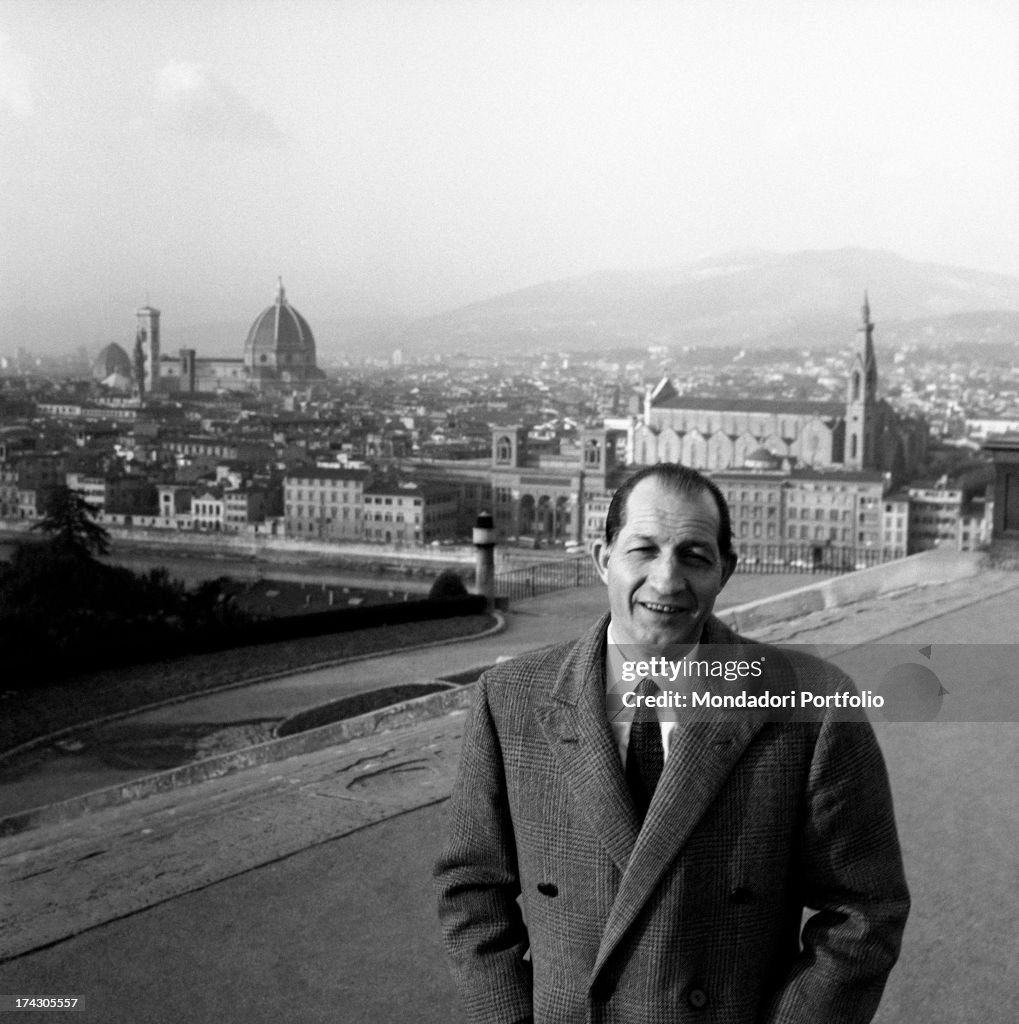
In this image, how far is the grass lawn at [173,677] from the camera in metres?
6.14

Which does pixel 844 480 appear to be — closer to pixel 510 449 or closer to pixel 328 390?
pixel 510 449

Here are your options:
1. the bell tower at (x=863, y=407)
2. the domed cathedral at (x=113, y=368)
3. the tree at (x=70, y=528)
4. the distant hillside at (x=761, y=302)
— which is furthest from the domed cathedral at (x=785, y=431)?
the tree at (x=70, y=528)

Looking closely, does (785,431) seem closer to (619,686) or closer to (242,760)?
(242,760)

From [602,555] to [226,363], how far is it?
1120cm

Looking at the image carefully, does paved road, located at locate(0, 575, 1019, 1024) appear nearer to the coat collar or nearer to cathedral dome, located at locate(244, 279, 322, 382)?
the coat collar

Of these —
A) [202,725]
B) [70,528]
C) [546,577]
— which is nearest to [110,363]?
[70,528]

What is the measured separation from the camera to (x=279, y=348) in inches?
479

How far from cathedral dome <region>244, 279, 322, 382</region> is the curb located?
26.4 ft

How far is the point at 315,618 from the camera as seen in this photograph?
823 cm

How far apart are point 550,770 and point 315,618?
7.27 metres

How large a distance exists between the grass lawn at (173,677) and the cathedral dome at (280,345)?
443cm

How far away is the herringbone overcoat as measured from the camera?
1023mm

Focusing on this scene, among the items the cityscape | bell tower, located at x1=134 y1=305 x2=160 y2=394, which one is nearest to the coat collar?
the cityscape

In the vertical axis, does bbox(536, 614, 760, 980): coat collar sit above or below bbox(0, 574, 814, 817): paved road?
above
